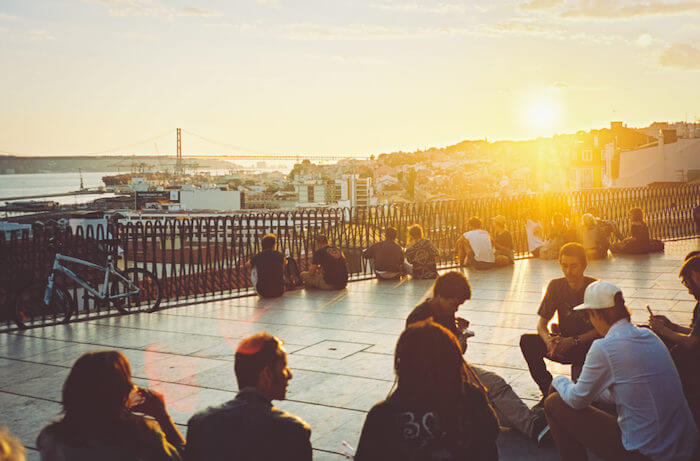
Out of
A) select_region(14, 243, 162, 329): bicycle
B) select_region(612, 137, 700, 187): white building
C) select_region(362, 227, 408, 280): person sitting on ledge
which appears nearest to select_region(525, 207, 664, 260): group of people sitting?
select_region(362, 227, 408, 280): person sitting on ledge

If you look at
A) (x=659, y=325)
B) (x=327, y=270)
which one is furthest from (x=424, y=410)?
(x=327, y=270)

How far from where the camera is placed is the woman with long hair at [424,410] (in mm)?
2930

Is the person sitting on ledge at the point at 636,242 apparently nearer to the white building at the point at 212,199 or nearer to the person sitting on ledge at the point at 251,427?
the person sitting on ledge at the point at 251,427

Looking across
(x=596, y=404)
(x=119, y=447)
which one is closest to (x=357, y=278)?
(x=596, y=404)

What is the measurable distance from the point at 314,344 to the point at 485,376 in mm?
3653

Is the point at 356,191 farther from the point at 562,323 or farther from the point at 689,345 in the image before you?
the point at 689,345

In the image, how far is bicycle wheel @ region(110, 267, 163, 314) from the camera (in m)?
11.1

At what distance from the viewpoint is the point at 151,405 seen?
11.9 ft

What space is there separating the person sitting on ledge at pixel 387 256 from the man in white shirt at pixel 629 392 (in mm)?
9192

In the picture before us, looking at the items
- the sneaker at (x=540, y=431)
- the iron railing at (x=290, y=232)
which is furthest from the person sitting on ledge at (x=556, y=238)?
the sneaker at (x=540, y=431)

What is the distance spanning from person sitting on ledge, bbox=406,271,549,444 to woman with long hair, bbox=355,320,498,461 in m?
1.83

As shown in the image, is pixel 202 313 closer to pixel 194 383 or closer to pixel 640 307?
pixel 194 383

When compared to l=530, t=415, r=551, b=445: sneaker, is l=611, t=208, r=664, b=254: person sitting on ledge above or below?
above

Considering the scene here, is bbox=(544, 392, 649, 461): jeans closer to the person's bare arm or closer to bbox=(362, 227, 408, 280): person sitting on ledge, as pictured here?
the person's bare arm
